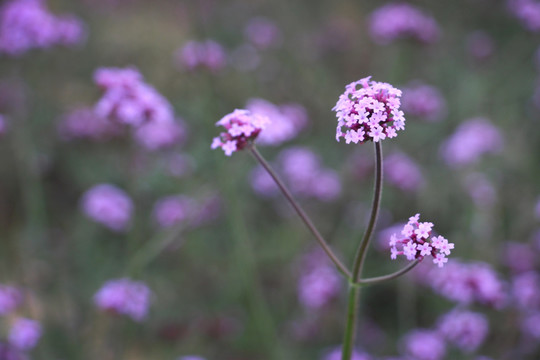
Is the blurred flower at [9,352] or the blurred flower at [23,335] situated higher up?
the blurred flower at [23,335]

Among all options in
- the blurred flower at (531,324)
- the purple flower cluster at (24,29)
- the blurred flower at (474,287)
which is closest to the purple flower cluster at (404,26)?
the blurred flower at (531,324)

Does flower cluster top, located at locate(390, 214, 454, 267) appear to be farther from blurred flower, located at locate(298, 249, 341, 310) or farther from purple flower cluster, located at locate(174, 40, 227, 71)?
purple flower cluster, located at locate(174, 40, 227, 71)

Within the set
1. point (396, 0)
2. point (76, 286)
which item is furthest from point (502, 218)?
point (396, 0)

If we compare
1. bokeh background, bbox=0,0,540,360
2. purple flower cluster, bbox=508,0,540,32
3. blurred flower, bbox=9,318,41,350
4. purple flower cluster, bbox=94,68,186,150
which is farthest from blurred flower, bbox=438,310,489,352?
purple flower cluster, bbox=508,0,540,32

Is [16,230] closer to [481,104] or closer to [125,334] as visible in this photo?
[125,334]

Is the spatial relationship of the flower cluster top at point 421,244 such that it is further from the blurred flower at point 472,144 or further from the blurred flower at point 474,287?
the blurred flower at point 472,144

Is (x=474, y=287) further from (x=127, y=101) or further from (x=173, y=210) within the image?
(x=173, y=210)
